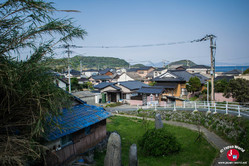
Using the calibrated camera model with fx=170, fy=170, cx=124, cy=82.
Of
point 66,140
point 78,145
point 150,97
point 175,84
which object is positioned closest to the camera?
point 66,140

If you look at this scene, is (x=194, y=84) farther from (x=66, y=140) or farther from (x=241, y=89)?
(x=66, y=140)

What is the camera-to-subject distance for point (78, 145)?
364 inches

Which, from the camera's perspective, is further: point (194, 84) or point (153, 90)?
point (194, 84)

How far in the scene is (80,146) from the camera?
9406 millimetres

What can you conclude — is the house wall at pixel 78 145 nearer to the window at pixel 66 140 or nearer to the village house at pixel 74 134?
the village house at pixel 74 134

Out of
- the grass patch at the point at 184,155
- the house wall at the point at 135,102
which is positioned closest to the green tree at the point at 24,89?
the grass patch at the point at 184,155

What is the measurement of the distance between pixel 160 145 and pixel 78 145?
4526mm

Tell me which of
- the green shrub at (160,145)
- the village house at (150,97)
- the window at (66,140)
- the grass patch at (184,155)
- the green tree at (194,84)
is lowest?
the grass patch at (184,155)

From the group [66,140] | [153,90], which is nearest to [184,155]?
[66,140]

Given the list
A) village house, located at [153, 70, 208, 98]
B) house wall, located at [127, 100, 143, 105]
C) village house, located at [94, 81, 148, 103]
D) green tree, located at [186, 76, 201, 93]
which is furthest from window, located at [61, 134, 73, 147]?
village house, located at [153, 70, 208, 98]

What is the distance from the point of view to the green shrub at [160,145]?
9.39 m

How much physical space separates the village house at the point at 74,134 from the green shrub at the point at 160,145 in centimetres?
316

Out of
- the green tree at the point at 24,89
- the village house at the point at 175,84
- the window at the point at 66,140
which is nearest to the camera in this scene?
the green tree at the point at 24,89

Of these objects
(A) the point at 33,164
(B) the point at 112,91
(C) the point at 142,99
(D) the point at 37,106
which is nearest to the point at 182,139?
(A) the point at 33,164
